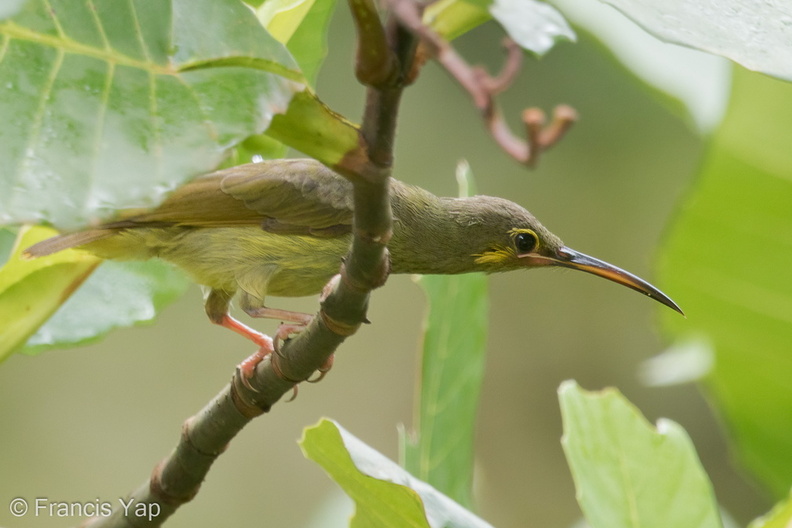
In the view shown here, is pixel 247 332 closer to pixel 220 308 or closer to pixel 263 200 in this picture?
pixel 220 308

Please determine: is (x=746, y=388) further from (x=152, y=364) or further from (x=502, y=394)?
(x=152, y=364)

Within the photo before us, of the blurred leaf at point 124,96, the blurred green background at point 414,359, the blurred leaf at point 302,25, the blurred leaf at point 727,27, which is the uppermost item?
the blurred leaf at point 727,27

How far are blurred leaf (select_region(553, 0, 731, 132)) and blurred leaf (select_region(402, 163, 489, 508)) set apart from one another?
682mm

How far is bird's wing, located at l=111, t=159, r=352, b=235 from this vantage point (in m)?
2.94

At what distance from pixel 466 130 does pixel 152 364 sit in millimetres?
3232

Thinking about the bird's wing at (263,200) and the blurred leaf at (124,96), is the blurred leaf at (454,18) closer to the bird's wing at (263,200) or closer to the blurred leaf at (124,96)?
the blurred leaf at (124,96)

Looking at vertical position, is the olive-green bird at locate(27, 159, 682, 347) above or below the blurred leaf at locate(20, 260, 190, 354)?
above

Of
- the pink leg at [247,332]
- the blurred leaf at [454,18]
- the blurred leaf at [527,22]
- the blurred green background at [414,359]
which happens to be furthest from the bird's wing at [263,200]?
the blurred green background at [414,359]

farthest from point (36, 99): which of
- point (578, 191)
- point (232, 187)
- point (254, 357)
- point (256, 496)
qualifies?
point (578, 191)

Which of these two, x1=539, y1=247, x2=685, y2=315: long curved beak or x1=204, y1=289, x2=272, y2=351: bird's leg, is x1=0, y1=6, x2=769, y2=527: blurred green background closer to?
x1=204, y1=289, x2=272, y2=351: bird's leg

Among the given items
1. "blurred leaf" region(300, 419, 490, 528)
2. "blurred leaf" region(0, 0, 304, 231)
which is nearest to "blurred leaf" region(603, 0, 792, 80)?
"blurred leaf" region(0, 0, 304, 231)

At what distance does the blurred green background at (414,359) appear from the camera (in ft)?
24.6

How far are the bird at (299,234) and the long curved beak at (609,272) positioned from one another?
22 mm

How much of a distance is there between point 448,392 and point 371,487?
735 millimetres
